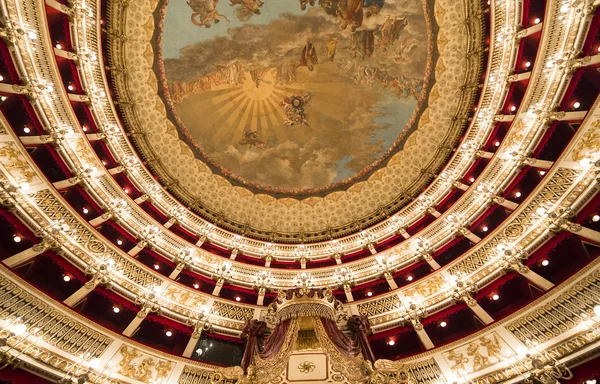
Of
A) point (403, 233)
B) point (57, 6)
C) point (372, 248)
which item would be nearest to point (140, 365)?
point (372, 248)

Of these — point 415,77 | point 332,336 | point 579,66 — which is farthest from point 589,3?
point 332,336

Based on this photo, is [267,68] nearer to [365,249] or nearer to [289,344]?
[365,249]

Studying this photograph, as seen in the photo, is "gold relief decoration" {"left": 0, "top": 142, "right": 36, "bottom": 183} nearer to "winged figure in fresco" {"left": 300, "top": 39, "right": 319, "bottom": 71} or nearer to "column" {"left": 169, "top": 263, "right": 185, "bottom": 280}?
"column" {"left": 169, "top": 263, "right": 185, "bottom": 280}

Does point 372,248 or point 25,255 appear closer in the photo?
point 25,255

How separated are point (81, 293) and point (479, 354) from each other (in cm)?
1690

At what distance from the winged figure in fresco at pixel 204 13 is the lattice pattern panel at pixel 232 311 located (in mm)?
19857

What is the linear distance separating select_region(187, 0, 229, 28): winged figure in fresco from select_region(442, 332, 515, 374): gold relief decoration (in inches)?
980

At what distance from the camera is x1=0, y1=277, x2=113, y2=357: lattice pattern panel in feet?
32.0

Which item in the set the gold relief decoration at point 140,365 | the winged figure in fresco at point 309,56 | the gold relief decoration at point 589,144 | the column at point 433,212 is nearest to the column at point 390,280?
the column at point 433,212

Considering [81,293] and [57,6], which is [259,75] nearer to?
[57,6]

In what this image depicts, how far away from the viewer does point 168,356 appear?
1225 cm

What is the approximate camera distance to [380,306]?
53.0 ft

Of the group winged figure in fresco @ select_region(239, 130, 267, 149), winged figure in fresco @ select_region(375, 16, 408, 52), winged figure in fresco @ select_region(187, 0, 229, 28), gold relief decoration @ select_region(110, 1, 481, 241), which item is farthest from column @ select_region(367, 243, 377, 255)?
winged figure in fresco @ select_region(187, 0, 229, 28)

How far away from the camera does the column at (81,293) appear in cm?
1274
